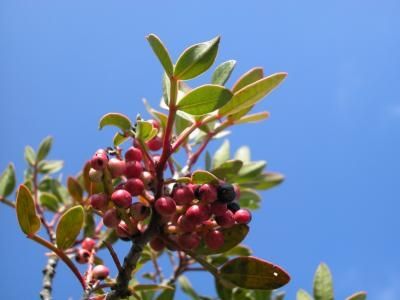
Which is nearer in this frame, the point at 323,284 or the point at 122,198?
the point at 122,198

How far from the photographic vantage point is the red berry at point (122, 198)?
1.48 m

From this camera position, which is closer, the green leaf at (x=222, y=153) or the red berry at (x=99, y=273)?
the red berry at (x=99, y=273)

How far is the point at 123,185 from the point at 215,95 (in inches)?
18.0

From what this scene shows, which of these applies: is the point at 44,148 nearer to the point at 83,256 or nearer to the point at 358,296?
the point at 83,256

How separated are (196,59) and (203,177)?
0.41 m

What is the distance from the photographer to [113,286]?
160 centimetres

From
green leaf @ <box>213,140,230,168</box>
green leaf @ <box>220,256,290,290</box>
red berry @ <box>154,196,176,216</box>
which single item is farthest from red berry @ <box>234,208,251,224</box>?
green leaf @ <box>213,140,230,168</box>

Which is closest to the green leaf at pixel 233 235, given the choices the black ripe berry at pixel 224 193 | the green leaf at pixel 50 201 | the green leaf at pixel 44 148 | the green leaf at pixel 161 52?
the black ripe berry at pixel 224 193

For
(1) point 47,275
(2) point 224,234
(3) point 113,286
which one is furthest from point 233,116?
(1) point 47,275

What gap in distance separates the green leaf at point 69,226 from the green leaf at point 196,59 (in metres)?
0.62

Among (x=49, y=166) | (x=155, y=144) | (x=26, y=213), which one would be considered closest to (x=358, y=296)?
(x=155, y=144)

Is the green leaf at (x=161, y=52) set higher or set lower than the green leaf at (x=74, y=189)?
higher

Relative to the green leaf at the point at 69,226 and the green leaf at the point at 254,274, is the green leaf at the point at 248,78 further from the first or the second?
the green leaf at the point at 69,226

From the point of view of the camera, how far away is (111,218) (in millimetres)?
1545
